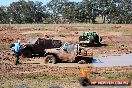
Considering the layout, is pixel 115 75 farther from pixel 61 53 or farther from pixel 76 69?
pixel 61 53

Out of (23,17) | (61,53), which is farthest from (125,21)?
(61,53)

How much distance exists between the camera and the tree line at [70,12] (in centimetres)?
11988

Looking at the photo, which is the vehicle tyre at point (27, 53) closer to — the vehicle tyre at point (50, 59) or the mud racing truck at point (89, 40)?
the vehicle tyre at point (50, 59)

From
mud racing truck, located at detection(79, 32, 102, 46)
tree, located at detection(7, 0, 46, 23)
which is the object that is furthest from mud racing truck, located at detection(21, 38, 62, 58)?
tree, located at detection(7, 0, 46, 23)

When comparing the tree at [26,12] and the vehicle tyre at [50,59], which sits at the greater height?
the tree at [26,12]

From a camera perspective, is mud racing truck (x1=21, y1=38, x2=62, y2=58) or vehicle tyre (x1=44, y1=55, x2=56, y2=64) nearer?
vehicle tyre (x1=44, y1=55, x2=56, y2=64)

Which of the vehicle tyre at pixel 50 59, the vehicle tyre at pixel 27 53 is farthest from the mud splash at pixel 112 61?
the vehicle tyre at pixel 27 53

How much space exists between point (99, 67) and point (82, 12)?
101173 mm

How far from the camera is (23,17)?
417 ft

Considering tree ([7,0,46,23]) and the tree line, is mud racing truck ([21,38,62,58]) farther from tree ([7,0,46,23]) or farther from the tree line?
tree ([7,0,46,23])

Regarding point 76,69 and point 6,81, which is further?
point 76,69

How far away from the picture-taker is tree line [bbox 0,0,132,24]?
11988 cm

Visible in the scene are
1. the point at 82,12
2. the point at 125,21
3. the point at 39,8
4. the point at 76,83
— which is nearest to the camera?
the point at 76,83

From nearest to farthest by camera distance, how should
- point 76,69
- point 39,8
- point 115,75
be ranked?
point 115,75 < point 76,69 < point 39,8
